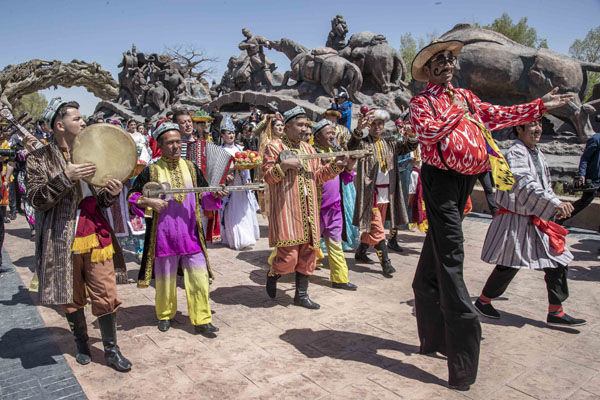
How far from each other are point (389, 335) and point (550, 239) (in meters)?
1.67

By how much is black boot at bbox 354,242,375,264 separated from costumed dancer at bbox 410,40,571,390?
3.09 meters

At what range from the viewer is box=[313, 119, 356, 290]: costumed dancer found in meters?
5.01

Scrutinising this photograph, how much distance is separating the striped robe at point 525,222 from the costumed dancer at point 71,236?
130 inches

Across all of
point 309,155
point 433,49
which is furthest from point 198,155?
point 433,49

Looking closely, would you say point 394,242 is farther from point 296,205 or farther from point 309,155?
point 309,155

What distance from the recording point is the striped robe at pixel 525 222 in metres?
3.85

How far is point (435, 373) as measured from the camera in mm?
3152

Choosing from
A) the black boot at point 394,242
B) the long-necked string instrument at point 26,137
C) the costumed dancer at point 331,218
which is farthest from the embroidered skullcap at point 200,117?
the black boot at point 394,242

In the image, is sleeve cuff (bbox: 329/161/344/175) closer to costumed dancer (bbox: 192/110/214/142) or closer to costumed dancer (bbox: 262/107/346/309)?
costumed dancer (bbox: 262/107/346/309)

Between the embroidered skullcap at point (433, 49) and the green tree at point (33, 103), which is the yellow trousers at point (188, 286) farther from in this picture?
the green tree at point (33, 103)

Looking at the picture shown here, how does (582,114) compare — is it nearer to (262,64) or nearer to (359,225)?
(359,225)

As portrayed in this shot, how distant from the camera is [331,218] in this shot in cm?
523

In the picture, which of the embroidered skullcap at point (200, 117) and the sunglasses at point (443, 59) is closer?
the sunglasses at point (443, 59)

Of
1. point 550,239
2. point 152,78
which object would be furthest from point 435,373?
point 152,78
